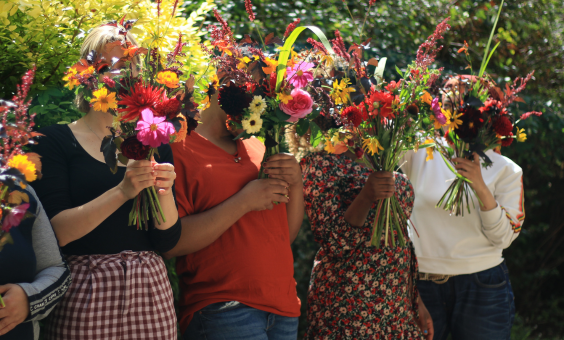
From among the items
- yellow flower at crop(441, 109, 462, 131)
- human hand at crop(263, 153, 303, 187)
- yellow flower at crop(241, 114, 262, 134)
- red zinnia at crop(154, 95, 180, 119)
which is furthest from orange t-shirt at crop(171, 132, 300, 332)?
yellow flower at crop(441, 109, 462, 131)

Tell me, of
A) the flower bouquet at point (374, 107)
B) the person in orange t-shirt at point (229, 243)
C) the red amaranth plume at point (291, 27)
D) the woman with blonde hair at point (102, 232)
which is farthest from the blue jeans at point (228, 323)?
the red amaranth plume at point (291, 27)

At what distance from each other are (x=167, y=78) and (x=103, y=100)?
0.71 feet

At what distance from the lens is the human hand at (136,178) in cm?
167

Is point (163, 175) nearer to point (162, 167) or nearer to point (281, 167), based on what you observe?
point (162, 167)

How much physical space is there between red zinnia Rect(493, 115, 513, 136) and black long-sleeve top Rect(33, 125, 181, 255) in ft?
5.59

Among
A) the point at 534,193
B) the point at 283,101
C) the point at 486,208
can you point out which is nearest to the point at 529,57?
the point at 534,193

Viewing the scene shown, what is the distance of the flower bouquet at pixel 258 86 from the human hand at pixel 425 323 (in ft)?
4.43

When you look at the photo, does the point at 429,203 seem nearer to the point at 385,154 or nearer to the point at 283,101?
the point at 385,154

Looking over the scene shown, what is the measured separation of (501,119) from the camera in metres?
2.63

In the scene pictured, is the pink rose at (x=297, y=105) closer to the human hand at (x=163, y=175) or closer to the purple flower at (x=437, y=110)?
the human hand at (x=163, y=175)

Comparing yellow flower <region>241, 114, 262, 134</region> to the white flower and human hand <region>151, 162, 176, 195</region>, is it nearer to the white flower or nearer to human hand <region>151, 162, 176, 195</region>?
the white flower

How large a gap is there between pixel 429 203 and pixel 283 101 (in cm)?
Result: 135

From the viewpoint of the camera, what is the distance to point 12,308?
1.47 m

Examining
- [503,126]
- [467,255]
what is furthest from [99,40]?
[467,255]
